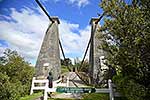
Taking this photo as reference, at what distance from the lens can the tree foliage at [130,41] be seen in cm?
564

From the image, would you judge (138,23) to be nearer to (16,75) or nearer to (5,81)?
(5,81)

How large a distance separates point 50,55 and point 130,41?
1218cm

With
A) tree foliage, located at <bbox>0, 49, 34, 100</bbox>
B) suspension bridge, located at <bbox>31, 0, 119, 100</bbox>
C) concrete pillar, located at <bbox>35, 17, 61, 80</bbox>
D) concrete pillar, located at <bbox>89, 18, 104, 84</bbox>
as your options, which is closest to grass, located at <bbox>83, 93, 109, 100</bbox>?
tree foliage, located at <bbox>0, 49, 34, 100</bbox>

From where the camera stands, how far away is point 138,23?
5910 mm

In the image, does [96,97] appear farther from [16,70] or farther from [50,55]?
[50,55]

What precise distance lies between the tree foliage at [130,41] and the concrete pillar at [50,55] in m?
10.4

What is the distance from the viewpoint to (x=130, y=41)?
6039 millimetres

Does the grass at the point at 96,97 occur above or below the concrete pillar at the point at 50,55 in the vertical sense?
below

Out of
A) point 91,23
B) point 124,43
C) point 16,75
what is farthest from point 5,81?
point 91,23

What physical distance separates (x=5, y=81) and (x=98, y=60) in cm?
1068

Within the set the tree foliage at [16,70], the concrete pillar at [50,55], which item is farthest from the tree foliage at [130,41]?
the concrete pillar at [50,55]

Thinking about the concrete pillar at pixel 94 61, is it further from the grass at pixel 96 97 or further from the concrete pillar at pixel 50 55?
the grass at pixel 96 97

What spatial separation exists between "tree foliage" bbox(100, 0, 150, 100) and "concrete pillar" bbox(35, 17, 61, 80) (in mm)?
10427

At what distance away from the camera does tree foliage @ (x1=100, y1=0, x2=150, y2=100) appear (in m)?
5.64
